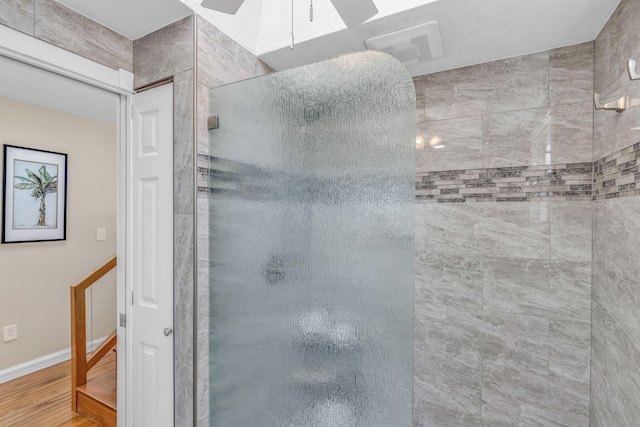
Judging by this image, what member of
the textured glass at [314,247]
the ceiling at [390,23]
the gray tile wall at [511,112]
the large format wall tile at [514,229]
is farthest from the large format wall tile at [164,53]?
the large format wall tile at [514,229]

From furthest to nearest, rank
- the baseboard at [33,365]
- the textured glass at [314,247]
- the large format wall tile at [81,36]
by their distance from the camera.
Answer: the baseboard at [33,365]
the large format wall tile at [81,36]
the textured glass at [314,247]

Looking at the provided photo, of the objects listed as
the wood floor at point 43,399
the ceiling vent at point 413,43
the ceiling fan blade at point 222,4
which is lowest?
the wood floor at point 43,399

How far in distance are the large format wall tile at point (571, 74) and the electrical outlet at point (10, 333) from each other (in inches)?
163

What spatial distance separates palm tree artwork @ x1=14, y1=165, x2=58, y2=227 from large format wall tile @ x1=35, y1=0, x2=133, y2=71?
1.95 metres

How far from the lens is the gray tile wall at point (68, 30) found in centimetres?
117

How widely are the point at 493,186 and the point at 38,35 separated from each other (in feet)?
7.31

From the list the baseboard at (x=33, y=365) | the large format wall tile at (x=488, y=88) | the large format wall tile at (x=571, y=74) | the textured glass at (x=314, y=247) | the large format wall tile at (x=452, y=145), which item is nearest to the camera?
the textured glass at (x=314, y=247)

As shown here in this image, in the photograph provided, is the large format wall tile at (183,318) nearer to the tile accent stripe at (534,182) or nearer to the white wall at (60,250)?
the tile accent stripe at (534,182)

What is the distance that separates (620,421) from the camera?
4.00ft

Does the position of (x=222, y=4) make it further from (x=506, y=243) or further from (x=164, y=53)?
(x=506, y=243)

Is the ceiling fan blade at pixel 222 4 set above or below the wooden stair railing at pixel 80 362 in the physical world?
above

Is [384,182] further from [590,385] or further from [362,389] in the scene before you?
[590,385]

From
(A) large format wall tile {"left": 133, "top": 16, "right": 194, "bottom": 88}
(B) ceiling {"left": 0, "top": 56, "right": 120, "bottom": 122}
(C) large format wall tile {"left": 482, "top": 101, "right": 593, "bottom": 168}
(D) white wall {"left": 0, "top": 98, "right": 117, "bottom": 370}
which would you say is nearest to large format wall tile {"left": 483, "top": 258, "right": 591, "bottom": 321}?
(C) large format wall tile {"left": 482, "top": 101, "right": 593, "bottom": 168}

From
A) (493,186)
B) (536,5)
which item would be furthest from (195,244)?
(536,5)
